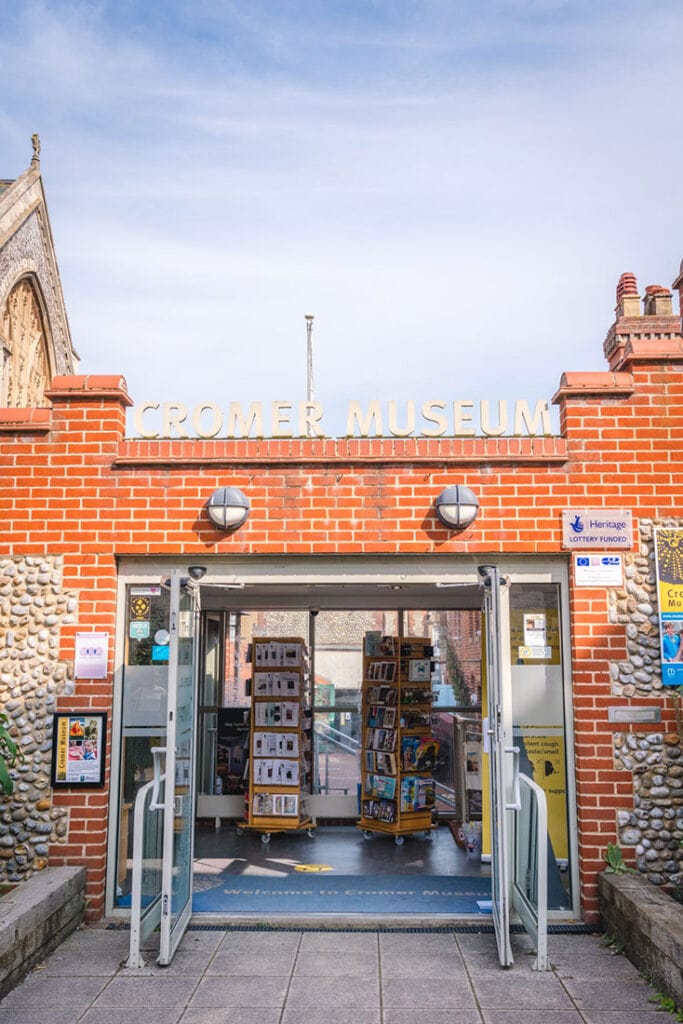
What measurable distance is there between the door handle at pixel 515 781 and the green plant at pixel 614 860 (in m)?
0.71

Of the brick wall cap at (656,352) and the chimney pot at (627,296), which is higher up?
the chimney pot at (627,296)

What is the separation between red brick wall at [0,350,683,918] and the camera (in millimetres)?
6543

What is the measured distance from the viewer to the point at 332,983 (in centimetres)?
513

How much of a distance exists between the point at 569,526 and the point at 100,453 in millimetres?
3500

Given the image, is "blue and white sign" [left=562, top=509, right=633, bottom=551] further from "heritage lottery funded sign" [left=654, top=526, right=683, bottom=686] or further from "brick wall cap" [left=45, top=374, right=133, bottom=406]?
"brick wall cap" [left=45, top=374, right=133, bottom=406]

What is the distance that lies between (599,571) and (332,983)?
3.24m

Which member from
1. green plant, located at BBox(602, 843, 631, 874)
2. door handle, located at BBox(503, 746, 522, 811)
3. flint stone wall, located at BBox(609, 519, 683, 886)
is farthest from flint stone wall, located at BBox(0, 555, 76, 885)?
flint stone wall, located at BBox(609, 519, 683, 886)

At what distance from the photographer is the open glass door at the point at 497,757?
5367 mm

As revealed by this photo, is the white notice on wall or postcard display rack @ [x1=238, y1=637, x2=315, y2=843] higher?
the white notice on wall

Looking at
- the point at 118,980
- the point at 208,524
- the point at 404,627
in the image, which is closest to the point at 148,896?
the point at 118,980

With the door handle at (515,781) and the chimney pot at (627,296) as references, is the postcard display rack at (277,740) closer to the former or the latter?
the door handle at (515,781)

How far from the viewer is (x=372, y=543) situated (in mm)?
6539

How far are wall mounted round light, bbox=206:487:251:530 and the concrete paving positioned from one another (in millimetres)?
2807

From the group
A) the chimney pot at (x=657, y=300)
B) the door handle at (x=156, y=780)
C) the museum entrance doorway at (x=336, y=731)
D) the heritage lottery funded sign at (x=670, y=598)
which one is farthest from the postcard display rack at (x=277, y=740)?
the chimney pot at (x=657, y=300)
